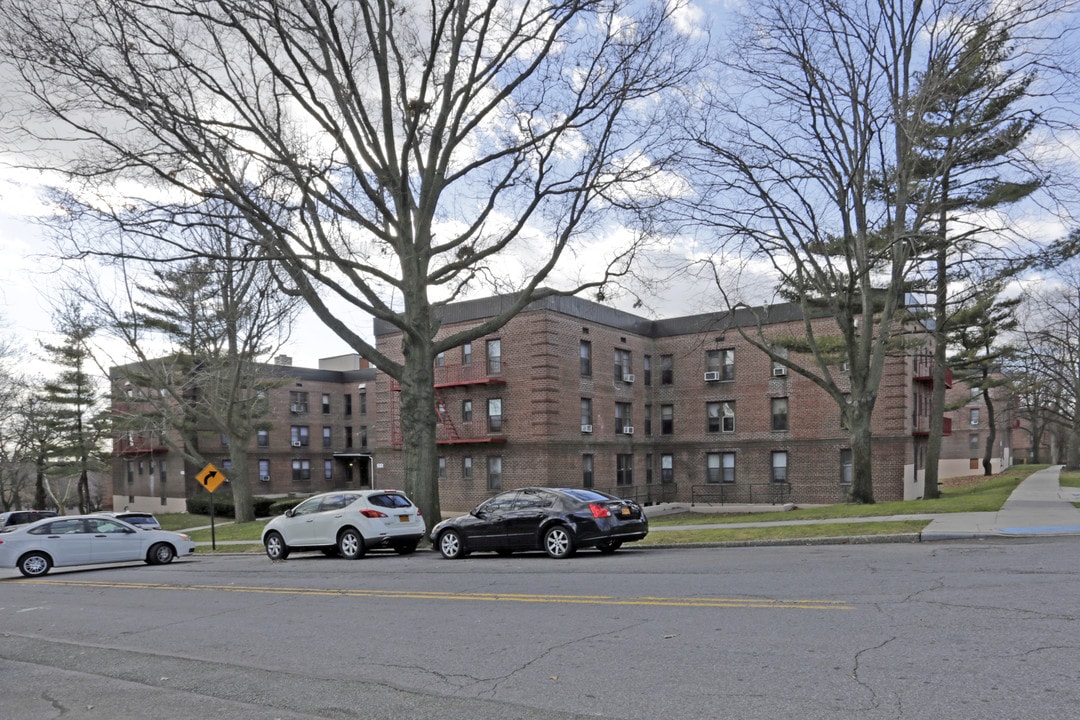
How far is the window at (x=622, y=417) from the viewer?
1549 inches

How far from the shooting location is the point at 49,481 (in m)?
62.9

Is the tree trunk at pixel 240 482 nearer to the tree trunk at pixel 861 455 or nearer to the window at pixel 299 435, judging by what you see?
the window at pixel 299 435

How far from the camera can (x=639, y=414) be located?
4100cm

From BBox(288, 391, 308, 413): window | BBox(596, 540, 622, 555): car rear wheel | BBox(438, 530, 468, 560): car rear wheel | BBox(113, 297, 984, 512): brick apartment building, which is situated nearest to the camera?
BBox(596, 540, 622, 555): car rear wheel

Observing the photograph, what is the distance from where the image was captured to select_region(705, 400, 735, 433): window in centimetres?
3941

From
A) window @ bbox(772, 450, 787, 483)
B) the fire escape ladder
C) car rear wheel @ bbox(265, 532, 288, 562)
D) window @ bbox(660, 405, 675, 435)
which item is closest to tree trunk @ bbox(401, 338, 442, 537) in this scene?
car rear wheel @ bbox(265, 532, 288, 562)

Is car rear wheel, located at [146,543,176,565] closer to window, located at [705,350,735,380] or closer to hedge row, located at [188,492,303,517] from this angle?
hedge row, located at [188,492,303,517]

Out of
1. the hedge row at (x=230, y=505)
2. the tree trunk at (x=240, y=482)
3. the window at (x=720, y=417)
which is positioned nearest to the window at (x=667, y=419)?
the window at (x=720, y=417)

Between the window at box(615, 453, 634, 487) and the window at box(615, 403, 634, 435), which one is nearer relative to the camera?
the window at box(615, 453, 634, 487)

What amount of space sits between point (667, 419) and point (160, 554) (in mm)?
26725

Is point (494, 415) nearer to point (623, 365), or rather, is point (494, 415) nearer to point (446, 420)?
point (446, 420)

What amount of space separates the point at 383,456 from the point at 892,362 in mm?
24218

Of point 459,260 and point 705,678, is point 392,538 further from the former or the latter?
point 705,678

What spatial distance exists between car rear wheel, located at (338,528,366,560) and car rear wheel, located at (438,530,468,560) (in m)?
2.18
